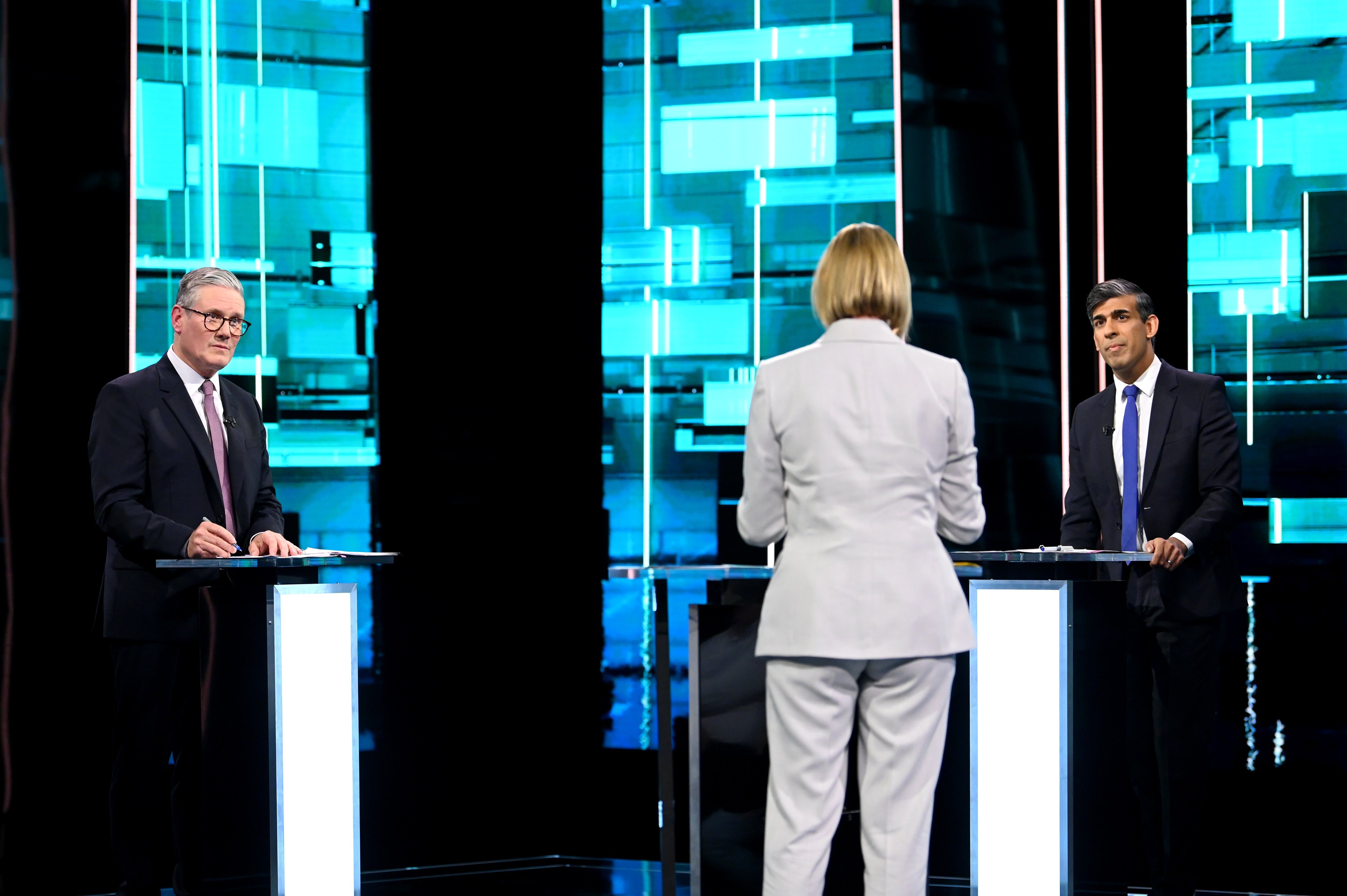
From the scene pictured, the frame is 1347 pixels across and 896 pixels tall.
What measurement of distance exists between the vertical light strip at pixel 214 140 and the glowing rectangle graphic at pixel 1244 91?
3.04 m

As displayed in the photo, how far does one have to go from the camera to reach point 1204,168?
3.91m

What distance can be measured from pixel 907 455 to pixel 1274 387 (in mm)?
2187

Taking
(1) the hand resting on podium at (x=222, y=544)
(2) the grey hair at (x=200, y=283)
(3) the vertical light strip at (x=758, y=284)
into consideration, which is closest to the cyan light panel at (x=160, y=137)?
(2) the grey hair at (x=200, y=283)

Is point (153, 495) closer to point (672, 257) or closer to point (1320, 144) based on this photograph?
point (672, 257)

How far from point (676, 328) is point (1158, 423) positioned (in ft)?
5.03

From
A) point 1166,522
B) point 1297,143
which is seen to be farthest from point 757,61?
point 1166,522

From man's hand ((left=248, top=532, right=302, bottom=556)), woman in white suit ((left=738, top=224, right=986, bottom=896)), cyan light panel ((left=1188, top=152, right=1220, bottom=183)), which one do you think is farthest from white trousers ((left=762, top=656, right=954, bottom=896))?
cyan light panel ((left=1188, top=152, right=1220, bottom=183))

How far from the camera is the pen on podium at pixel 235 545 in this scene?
2766 mm

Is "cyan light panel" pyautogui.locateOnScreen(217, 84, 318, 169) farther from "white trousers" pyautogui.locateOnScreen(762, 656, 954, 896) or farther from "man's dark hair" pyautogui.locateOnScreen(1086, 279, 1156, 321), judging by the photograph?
"white trousers" pyautogui.locateOnScreen(762, 656, 954, 896)

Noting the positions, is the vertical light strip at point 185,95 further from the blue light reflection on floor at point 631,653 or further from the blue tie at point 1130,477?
the blue tie at point 1130,477

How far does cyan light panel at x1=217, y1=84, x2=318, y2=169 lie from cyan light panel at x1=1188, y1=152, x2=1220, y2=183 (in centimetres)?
275

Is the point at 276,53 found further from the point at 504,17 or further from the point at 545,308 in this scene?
the point at 545,308

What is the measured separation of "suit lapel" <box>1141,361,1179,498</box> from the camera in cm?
329

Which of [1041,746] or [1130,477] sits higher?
[1130,477]
